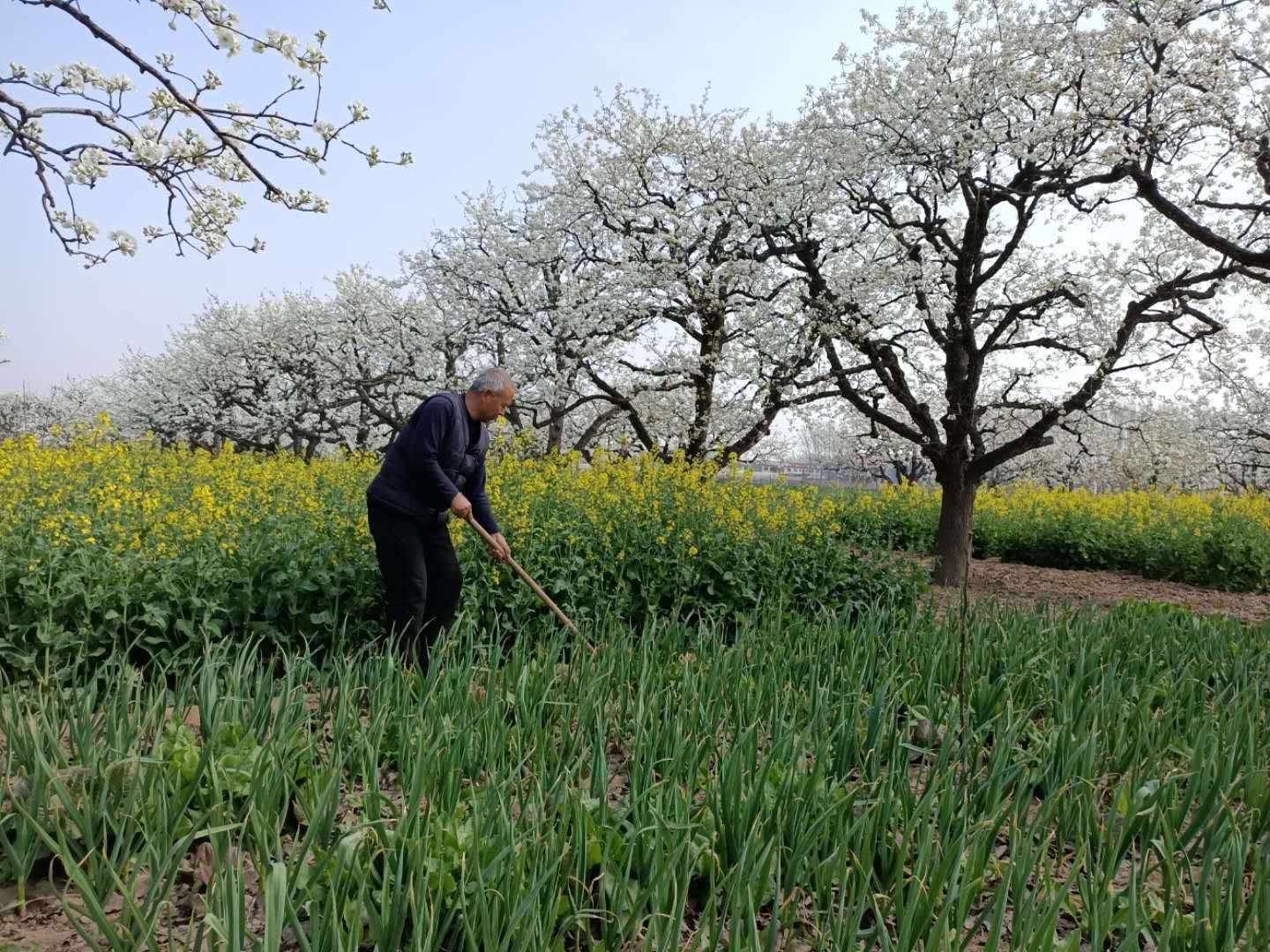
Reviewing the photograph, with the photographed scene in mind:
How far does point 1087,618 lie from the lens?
4570 mm

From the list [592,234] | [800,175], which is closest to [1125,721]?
[800,175]

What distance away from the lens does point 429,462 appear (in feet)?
14.1

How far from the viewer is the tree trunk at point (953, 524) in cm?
908

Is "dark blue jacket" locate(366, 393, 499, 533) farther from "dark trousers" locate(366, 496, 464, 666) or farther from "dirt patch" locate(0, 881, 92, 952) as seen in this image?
"dirt patch" locate(0, 881, 92, 952)

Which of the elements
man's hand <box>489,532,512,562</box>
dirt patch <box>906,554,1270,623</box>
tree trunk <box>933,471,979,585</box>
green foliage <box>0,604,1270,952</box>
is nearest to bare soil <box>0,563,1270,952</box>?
dirt patch <box>906,554,1270,623</box>

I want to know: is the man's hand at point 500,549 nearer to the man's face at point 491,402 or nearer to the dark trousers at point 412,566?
the dark trousers at point 412,566

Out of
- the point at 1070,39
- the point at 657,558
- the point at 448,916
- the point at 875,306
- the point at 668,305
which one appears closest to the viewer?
the point at 448,916

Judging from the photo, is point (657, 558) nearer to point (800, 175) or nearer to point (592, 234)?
point (800, 175)

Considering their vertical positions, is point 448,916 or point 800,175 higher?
point 800,175

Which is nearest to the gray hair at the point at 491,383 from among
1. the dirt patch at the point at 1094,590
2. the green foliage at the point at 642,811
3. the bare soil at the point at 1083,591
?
the green foliage at the point at 642,811

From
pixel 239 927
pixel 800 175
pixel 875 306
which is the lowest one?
pixel 239 927

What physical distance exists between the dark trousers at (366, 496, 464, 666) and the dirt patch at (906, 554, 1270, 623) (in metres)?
5.13

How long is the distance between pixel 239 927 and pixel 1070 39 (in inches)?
366

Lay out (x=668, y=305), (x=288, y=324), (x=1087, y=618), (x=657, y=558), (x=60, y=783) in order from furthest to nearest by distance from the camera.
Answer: (x=288, y=324), (x=668, y=305), (x=657, y=558), (x=1087, y=618), (x=60, y=783)
